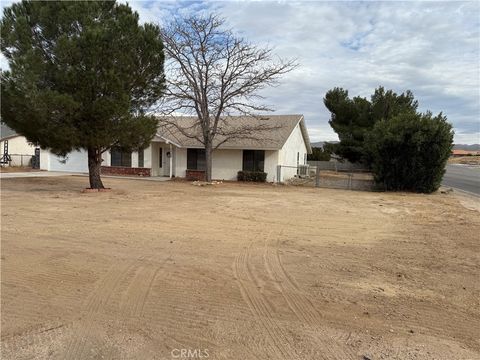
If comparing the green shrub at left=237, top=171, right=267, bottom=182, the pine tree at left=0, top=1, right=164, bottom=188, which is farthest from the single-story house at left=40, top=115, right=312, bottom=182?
the pine tree at left=0, top=1, right=164, bottom=188

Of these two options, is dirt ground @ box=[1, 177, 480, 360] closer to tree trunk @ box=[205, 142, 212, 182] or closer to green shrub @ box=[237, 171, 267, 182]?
tree trunk @ box=[205, 142, 212, 182]

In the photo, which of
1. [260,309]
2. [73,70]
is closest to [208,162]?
[73,70]

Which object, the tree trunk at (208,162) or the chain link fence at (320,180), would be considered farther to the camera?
the tree trunk at (208,162)

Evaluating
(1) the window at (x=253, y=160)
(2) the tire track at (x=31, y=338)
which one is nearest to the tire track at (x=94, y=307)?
(2) the tire track at (x=31, y=338)

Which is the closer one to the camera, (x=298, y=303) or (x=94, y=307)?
(x=94, y=307)

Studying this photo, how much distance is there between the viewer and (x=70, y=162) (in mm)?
32781

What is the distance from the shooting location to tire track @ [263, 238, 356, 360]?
367 cm

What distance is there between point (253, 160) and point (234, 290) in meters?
22.1

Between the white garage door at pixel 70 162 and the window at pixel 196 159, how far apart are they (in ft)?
29.3

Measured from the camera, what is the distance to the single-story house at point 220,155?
26531mm

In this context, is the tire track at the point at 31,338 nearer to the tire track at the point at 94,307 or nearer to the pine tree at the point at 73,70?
the tire track at the point at 94,307

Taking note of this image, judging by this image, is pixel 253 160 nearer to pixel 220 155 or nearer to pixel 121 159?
pixel 220 155

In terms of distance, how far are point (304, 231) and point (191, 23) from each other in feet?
54.4

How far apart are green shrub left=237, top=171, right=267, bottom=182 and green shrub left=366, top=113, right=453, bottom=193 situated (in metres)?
6.85
